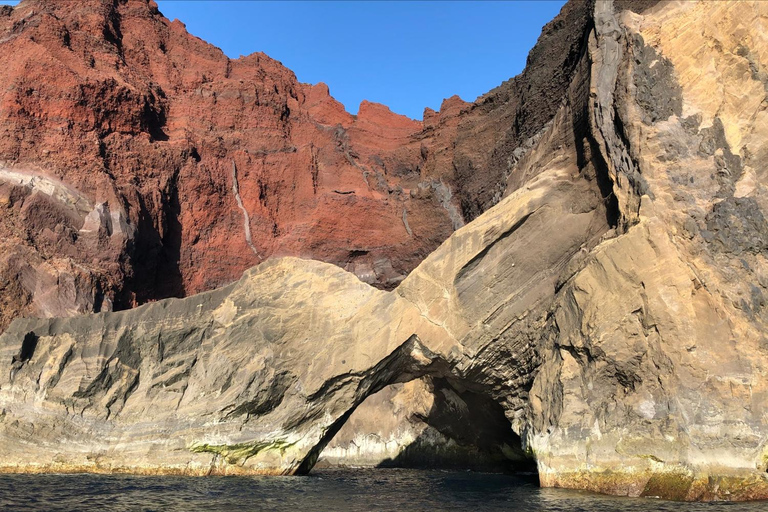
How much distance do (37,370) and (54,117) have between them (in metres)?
11.8

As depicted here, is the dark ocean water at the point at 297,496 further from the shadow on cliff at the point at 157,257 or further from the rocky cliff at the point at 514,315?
the shadow on cliff at the point at 157,257

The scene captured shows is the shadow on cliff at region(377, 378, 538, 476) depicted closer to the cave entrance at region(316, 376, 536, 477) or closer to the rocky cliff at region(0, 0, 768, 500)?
the cave entrance at region(316, 376, 536, 477)

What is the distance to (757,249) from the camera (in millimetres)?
13891

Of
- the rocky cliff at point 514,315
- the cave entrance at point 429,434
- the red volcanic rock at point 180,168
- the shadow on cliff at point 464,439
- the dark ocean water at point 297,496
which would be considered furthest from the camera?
the red volcanic rock at point 180,168

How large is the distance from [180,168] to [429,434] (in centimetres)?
1506

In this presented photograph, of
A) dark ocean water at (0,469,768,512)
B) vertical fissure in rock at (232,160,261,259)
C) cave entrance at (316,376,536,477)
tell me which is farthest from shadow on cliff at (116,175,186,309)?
dark ocean water at (0,469,768,512)

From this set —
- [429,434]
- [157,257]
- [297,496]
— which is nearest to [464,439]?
[429,434]

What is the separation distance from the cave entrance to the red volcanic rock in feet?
18.4

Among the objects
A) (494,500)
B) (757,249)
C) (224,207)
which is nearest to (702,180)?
(757,249)

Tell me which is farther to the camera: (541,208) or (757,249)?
(541,208)

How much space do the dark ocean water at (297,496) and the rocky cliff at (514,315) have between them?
1.16 metres

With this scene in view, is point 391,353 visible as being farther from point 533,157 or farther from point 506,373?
point 533,157

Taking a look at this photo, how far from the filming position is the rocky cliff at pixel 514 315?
13.4 meters

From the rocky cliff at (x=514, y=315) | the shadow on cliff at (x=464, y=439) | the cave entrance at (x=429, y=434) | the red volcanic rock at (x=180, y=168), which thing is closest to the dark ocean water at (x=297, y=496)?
the rocky cliff at (x=514, y=315)
